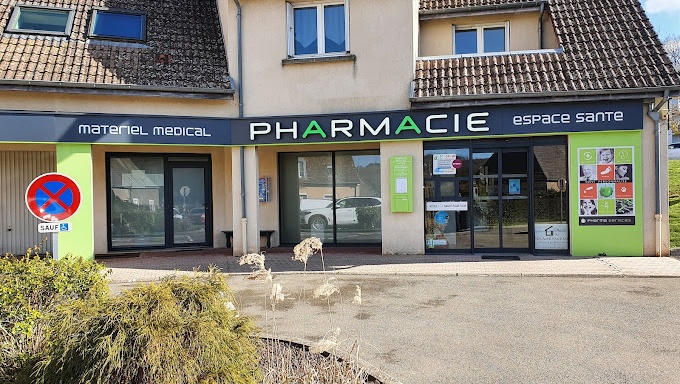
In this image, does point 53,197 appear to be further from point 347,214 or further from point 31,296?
point 347,214

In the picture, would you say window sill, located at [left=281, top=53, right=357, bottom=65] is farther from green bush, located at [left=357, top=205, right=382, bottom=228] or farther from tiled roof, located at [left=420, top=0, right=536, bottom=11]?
green bush, located at [left=357, top=205, right=382, bottom=228]

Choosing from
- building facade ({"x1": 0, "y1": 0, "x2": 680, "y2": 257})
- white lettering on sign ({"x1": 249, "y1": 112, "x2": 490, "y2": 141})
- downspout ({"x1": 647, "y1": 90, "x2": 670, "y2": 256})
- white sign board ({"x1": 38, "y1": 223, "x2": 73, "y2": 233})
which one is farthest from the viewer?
white lettering on sign ({"x1": 249, "y1": 112, "x2": 490, "y2": 141})

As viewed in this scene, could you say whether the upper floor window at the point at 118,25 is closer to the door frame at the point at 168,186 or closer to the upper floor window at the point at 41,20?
the upper floor window at the point at 41,20

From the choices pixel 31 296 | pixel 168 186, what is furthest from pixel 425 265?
pixel 31 296

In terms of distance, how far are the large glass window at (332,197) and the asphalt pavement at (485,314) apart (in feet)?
7.63

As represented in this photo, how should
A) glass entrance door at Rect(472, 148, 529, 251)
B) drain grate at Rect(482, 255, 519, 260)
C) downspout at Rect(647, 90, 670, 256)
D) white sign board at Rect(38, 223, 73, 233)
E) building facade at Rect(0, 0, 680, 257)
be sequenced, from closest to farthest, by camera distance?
white sign board at Rect(38, 223, 73, 233), downspout at Rect(647, 90, 670, 256), building facade at Rect(0, 0, 680, 257), drain grate at Rect(482, 255, 519, 260), glass entrance door at Rect(472, 148, 529, 251)

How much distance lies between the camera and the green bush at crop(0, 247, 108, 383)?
4031 millimetres

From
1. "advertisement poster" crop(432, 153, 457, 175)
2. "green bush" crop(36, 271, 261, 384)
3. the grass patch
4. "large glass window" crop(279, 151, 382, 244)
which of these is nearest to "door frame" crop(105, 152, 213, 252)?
"large glass window" crop(279, 151, 382, 244)

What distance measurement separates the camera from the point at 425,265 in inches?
414

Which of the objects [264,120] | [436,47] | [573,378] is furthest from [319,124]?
[573,378]

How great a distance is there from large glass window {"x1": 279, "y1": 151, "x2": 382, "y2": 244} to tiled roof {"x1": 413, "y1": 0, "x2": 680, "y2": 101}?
3066 millimetres

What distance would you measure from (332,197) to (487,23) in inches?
238

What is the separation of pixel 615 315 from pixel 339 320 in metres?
3.51

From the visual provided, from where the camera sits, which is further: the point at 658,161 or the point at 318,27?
the point at 318,27
